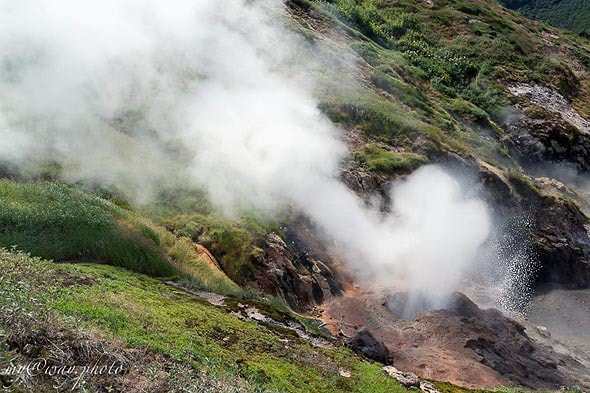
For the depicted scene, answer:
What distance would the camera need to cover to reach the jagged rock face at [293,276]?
1831 cm

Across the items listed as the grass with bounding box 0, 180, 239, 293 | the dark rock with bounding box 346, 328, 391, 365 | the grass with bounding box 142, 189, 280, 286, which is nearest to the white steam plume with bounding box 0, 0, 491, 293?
the grass with bounding box 142, 189, 280, 286

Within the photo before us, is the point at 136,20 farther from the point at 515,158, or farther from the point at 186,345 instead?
the point at 515,158

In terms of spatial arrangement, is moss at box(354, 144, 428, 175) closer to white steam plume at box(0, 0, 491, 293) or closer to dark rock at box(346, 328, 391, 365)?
white steam plume at box(0, 0, 491, 293)

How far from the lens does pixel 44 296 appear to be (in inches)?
333

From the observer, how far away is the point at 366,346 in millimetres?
13617

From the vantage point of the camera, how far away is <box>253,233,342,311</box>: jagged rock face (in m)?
18.3

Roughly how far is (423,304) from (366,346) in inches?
268

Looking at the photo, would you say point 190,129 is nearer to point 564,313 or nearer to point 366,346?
point 366,346

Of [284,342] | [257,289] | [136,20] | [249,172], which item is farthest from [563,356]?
[136,20]

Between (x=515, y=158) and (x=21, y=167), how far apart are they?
3683cm

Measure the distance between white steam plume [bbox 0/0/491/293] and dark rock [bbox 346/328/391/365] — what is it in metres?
7.36

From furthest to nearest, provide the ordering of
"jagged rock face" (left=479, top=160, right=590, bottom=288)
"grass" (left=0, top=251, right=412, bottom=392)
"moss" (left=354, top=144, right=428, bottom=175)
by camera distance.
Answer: "jagged rock face" (left=479, top=160, right=590, bottom=288), "moss" (left=354, top=144, right=428, bottom=175), "grass" (left=0, top=251, right=412, bottom=392)

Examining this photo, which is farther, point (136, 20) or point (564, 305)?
point (136, 20)

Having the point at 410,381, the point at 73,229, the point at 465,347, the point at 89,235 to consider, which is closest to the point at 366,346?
the point at 410,381
